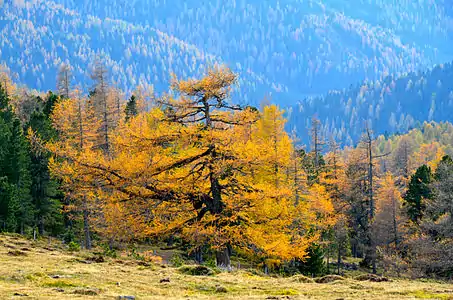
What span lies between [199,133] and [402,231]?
Answer: 38.3 m

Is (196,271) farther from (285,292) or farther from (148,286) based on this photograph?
(285,292)

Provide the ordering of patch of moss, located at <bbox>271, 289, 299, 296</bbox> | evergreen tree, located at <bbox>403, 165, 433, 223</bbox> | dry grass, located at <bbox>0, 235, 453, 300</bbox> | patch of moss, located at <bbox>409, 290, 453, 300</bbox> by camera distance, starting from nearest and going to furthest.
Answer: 1. dry grass, located at <bbox>0, 235, 453, 300</bbox>
2. patch of moss, located at <bbox>409, 290, 453, 300</bbox>
3. patch of moss, located at <bbox>271, 289, 299, 296</bbox>
4. evergreen tree, located at <bbox>403, 165, 433, 223</bbox>

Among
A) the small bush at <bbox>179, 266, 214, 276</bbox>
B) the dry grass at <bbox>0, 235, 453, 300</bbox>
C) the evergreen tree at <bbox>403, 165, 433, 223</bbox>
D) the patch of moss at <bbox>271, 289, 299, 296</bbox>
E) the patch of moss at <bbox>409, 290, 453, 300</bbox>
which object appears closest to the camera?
the dry grass at <bbox>0, 235, 453, 300</bbox>

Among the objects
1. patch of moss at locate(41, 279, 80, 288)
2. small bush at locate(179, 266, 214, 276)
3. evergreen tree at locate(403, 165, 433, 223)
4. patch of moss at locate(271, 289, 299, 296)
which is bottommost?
patch of moss at locate(271, 289, 299, 296)

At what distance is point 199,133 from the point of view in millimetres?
21812

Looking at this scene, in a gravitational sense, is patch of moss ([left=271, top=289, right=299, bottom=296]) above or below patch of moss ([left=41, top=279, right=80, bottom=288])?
below

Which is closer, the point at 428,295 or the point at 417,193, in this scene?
the point at 428,295

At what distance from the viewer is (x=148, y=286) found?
13547 millimetres

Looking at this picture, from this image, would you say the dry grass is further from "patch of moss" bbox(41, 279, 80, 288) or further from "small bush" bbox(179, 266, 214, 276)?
"small bush" bbox(179, 266, 214, 276)

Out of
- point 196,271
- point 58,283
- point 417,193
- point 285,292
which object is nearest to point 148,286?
point 58,283

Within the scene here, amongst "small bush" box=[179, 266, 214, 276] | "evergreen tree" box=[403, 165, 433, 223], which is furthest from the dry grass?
"evergreen tree" box=[403, 165, 433, 223]

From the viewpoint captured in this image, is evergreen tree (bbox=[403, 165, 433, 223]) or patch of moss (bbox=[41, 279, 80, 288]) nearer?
patch of moss (bbox=[41, 279, 80, 288])

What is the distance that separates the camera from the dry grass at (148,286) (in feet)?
38.6

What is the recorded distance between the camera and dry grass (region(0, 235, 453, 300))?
38.6 feet
